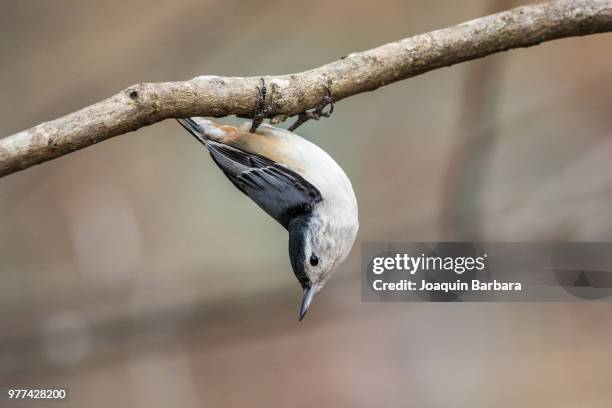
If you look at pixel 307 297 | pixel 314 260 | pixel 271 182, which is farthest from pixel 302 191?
pixel 307 297

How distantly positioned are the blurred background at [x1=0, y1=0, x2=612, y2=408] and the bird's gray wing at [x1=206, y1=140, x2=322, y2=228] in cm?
15

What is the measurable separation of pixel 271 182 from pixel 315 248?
0.81 ft

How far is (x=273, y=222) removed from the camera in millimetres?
2494

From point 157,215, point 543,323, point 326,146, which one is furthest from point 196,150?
point 543,323

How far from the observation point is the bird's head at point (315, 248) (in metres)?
2.06

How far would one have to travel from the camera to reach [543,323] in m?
2.35

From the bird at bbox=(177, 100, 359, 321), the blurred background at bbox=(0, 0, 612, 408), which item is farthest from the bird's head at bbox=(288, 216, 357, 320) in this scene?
the blurred background at bbox=(0, 0, 612, 408)

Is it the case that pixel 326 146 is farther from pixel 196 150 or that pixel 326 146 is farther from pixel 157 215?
pixel 157 215

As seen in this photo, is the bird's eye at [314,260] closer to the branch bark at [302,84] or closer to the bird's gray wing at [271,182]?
the bird's gray wing at [271,182]

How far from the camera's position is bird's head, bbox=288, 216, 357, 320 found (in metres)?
2.06

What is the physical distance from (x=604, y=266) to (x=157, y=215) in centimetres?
162

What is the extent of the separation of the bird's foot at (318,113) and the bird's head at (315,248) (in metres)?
0.28

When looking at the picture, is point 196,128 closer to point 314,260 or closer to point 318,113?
point 318,113

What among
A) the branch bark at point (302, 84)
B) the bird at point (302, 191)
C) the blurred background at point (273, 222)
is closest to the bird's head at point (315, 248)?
the bird at point (302, 191)
